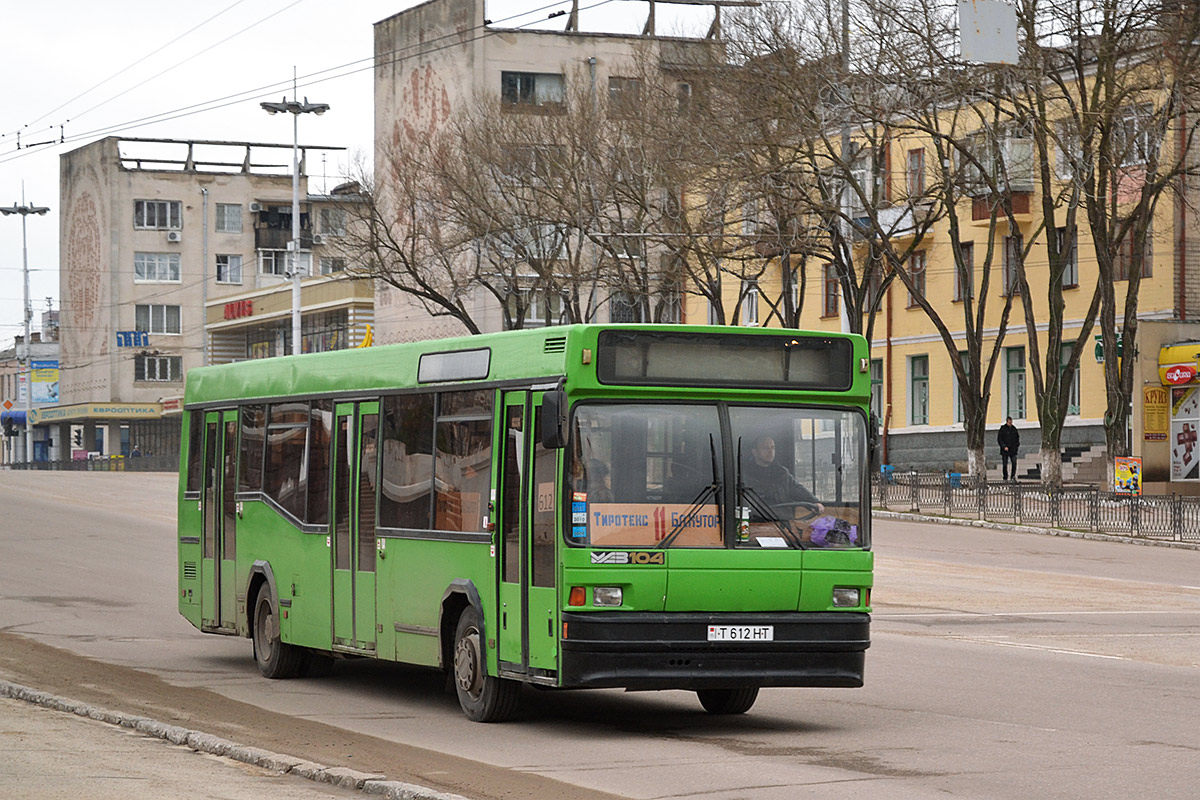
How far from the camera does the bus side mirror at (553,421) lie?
11.5m

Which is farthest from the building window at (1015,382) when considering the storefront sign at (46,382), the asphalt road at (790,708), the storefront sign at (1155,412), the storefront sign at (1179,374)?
the storefront sign at (46,382)

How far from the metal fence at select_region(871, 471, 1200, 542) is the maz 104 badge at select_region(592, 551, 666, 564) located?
24.6 metres

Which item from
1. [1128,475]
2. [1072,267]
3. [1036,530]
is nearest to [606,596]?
[1036,530]

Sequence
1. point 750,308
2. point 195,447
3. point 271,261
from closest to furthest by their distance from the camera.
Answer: point 195,447
point 750,308
point 271,261

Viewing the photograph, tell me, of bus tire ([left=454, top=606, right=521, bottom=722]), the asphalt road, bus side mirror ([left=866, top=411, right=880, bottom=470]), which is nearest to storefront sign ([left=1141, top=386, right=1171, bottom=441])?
the asphalt road

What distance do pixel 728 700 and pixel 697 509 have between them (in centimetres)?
196

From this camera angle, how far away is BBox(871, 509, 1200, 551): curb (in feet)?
114

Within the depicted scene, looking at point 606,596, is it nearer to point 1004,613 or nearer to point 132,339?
point 1004,613

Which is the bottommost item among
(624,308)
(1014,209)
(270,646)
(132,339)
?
(270,646)

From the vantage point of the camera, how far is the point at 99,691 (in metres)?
14.8

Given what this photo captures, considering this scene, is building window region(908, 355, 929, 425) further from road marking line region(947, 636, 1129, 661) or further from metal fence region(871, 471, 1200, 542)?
road marking line region(947, 636, 1129, 661)

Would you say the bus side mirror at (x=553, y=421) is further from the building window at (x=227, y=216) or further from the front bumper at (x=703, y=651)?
the building window at (x=227, y=216)

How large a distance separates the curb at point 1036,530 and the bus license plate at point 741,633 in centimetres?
2410

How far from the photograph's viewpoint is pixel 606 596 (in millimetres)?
11633
